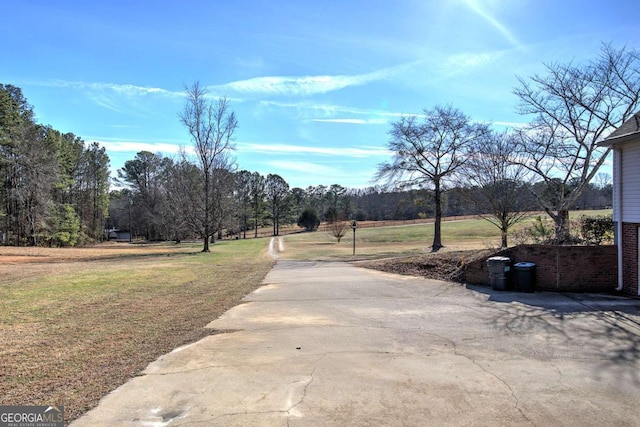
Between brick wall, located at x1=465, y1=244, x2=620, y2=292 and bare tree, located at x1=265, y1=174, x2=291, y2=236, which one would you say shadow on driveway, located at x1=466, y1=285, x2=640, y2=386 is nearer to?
brick wall, located at x1=465, y1=244, x2=620, y2=292

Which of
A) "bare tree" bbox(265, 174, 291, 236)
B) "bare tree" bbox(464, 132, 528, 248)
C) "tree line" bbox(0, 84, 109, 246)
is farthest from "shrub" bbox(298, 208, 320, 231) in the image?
"bare tree" bbox(464, 132, 528, 248)

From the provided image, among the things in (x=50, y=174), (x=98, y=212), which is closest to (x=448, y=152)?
(x=50, y=174)

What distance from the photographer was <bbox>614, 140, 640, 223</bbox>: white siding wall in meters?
9.91

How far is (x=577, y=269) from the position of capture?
10.7 metres

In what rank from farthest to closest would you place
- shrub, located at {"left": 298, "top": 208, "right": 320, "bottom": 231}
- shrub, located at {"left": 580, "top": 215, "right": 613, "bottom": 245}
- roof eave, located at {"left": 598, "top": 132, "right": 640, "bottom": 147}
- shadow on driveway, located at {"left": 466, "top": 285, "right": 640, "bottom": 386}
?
1. shrub, located at {"left": 298, "top": 208, "right": 320, "bottom": 231}
2. shrub, located at {"left": 580, "top": 215, "right": 613, "bottom": 245}
3. roof eave, located at {"left": 598, "top": 132, "right": 640, "bottom": 147}
4. shadow on driveway, located at {"left": 466, "top": 285, "right": 640, "bottom": 386}

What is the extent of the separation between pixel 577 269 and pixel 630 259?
1195 mm

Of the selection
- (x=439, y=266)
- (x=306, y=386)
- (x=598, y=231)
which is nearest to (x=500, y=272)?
(x=439, y=266)

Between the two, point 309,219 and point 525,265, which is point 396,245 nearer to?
point 525,265

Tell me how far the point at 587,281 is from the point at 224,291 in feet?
33.8

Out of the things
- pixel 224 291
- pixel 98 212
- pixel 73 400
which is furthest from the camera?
pixel 98 212

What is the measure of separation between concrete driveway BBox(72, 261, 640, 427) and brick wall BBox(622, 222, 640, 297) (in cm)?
118

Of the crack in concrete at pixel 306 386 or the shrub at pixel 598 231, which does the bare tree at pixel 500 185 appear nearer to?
the shrub at pixel 598 231

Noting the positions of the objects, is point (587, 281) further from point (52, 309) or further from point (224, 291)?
point (52, 309)

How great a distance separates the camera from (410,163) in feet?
102
